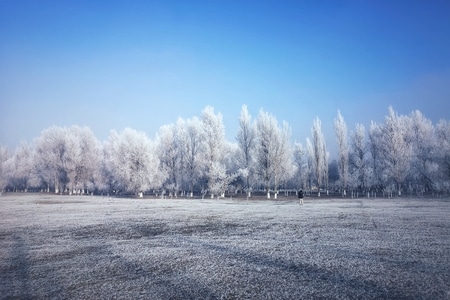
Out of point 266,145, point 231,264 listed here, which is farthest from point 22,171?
point 231,264

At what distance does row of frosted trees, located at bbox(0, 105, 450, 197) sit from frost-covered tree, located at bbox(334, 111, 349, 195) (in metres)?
0.21

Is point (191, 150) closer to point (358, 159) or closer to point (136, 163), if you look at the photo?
point (136, 163)

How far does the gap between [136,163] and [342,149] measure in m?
43.8

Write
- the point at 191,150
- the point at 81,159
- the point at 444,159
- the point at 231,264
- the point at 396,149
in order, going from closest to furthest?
the point at 231,264 < the point at 444,159 < the point at 396,149 < the point at 191,150 < the point at 81,159

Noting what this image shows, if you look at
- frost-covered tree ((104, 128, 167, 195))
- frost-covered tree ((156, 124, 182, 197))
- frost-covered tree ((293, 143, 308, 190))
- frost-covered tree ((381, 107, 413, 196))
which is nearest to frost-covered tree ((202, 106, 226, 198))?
frost-covered tree ((156, 124, 182, 197))

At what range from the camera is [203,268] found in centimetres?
739

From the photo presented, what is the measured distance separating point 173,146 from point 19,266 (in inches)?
2083

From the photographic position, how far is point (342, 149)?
57.2 metres

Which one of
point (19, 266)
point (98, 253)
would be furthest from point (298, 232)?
point (19, 266)

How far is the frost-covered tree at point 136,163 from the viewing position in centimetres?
5342

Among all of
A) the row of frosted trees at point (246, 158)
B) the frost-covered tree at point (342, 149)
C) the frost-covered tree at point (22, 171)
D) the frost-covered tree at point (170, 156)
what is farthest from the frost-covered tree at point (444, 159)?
the frost-covered tree at point (22, 171)

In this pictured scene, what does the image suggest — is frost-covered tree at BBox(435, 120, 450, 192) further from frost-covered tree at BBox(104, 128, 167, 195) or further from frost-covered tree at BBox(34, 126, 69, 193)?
frost-covered tree at BBox(34, 126, 69, 193)

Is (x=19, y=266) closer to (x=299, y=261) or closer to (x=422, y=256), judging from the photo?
(x=299, y=261)

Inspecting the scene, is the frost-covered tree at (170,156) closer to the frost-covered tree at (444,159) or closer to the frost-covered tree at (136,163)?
the frost-covered tree at (136,163)
